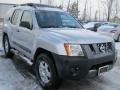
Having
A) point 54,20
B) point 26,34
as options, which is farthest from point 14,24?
point 54,20

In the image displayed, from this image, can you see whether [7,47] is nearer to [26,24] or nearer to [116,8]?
[26,24]

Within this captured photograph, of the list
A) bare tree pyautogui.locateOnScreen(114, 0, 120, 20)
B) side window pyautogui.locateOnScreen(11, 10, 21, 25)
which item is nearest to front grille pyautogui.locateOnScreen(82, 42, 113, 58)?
side window pyautogui.locateOnScreen(11, 10, 21, 25)

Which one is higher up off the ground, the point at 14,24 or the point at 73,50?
the point at 14,24

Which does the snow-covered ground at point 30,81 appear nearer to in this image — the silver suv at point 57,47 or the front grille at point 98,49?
the silver suv at point 57,47

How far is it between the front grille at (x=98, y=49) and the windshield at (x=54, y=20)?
145cm

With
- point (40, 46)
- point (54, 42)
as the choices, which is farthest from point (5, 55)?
point (54, 42)

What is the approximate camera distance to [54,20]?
668 centimetres

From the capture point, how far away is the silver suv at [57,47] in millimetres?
5078

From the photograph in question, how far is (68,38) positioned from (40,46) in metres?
0.82

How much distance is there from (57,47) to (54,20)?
66.7 inches

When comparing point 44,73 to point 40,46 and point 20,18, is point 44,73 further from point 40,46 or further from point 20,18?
point 20,18

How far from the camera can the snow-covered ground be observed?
19.0 feet

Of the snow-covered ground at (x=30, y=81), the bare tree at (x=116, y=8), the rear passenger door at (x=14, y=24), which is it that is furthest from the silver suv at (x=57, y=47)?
the bare tree at (x=116, y=8)

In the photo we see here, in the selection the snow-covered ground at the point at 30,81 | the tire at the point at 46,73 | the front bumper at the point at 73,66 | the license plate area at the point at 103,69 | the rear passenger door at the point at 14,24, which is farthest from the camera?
the rear passenger door at the point at 14,24
